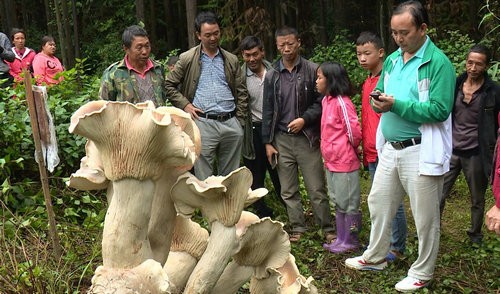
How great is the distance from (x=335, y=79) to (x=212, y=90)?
1.10m

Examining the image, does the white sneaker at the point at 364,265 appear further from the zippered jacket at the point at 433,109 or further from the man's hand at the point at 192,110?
the man's hand at the point at 192,110

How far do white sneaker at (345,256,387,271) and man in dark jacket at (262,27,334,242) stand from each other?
61 cm

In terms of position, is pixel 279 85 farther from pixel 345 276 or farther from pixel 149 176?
pixel 149 176

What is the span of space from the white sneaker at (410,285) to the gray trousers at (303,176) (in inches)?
47.8

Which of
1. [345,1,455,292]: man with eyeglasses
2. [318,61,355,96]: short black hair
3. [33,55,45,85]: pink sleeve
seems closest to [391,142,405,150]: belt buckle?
[345,1,455,292]: man with eyeglasses

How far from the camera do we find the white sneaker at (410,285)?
4121mm

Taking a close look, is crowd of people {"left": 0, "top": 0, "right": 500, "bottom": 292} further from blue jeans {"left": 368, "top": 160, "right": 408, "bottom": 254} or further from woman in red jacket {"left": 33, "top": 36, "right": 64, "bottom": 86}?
woman in red jacket {"left": 33, "top": 36, "right": 64, "bottom": 86}

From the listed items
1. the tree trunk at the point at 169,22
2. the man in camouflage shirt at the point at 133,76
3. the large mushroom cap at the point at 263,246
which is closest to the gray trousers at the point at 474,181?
the man in camouflage shirt at the point at 133,76

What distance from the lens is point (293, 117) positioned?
5.06m

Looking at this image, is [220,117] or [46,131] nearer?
[46,131]

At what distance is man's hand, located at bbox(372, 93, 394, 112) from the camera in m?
3.62

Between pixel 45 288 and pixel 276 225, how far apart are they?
190cm

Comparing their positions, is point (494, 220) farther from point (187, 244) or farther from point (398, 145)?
point (187, 244)

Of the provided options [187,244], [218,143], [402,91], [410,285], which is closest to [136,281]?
[187,244]
